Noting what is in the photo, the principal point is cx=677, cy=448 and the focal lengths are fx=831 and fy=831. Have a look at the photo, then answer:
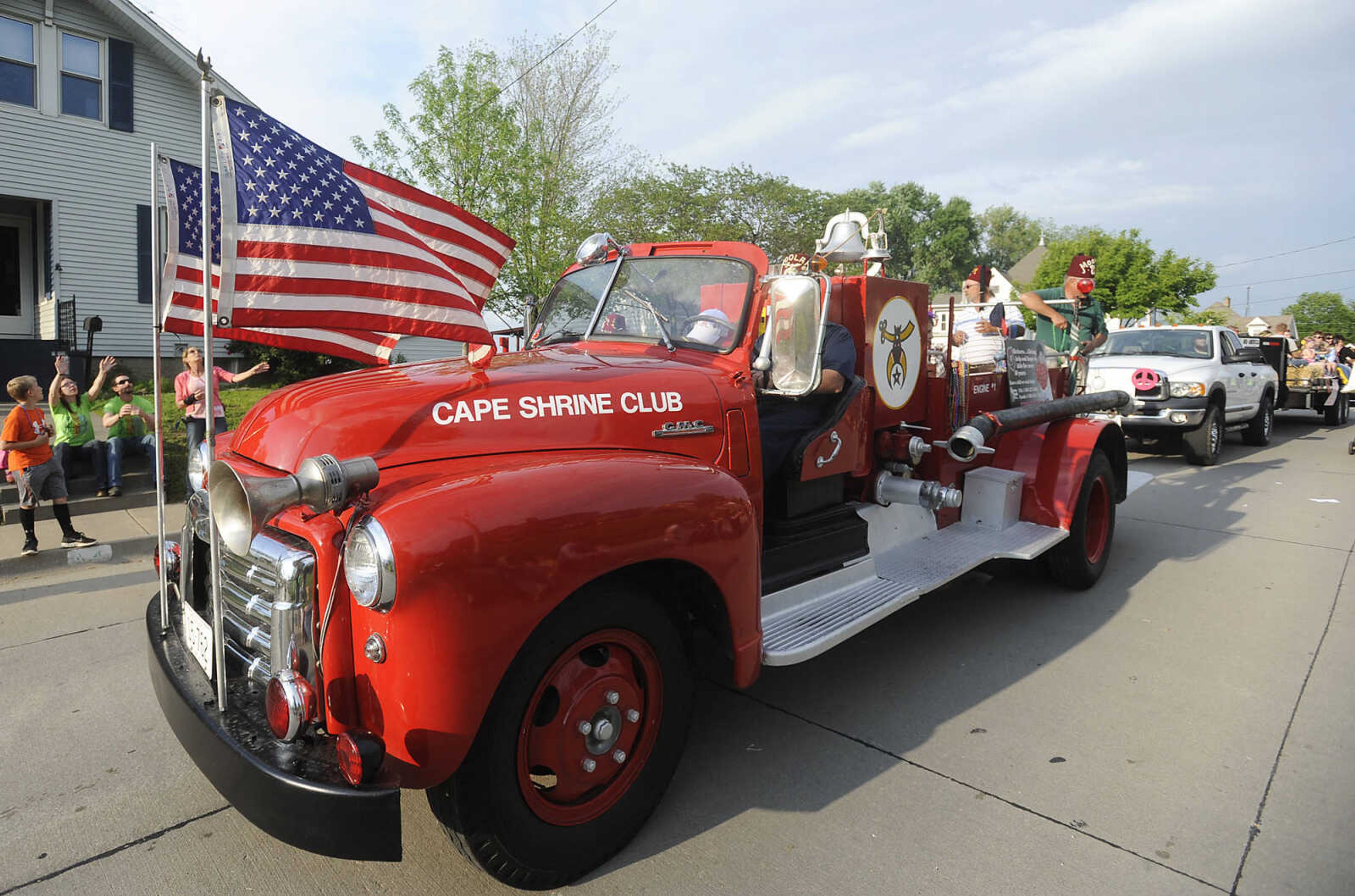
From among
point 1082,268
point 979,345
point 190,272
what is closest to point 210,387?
point 190,272

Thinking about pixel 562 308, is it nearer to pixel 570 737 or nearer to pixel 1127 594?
pixel 570 737

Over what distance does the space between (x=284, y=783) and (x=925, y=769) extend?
2.30m

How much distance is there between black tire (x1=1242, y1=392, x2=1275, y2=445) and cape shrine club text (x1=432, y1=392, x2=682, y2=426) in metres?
13.6

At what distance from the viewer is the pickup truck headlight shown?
35.9 ft

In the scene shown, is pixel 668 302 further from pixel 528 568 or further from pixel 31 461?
pixel 31 461

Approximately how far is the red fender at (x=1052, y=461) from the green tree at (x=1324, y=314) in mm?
75391

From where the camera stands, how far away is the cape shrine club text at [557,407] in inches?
103

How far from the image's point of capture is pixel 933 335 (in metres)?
5.35

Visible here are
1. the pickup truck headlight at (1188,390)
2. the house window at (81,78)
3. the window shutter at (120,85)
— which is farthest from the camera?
the window shutter at (120,85)

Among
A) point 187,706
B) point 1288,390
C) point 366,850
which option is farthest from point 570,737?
point 1288,390

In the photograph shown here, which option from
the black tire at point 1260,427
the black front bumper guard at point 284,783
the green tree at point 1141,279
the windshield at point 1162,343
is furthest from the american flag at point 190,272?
the green tree at point 1141,279

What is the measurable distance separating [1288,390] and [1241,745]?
17.1 m

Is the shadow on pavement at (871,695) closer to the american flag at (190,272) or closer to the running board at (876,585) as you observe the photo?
the running board at (876,585)

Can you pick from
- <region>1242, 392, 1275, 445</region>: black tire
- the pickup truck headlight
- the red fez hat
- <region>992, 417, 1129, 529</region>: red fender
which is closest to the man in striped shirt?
<region>992, 417, 1129, 529</region>: red fender
